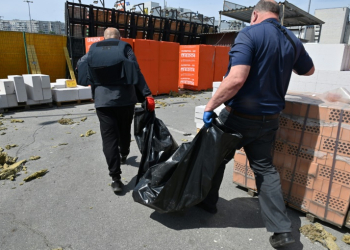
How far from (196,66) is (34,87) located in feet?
21.1

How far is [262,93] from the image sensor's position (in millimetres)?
2160

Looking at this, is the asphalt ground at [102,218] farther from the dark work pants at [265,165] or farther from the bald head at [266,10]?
the bald head at [266,10]

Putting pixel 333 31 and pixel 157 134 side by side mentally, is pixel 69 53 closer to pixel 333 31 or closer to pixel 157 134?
pixel 157 134

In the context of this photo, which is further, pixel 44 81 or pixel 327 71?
pixel 44 81

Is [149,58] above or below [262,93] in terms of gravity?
above

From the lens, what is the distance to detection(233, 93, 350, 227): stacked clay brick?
90.8 inches

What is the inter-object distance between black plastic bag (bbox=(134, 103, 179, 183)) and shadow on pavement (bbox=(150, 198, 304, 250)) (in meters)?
0.57

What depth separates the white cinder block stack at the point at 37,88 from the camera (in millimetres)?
7188

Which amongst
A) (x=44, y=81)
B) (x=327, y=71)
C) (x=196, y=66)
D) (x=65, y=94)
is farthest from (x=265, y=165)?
(x=196, y=66)

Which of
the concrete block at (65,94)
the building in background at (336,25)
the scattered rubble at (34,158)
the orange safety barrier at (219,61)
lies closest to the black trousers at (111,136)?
the scattered rubble at (34,158)

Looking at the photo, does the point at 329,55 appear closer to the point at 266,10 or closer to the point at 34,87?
the point at 266,10

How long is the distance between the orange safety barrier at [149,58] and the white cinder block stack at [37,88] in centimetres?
312

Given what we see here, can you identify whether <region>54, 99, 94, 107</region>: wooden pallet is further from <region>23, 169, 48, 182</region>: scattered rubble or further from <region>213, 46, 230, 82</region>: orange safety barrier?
<region>213, 46, 230, 82</region>: orange safety barrier

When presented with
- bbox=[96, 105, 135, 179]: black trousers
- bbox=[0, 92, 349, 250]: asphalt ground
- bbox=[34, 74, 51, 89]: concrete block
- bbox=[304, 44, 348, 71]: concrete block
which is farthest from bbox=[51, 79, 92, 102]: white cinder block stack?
bbox=[304, 44, 348, 71]: concrete block
